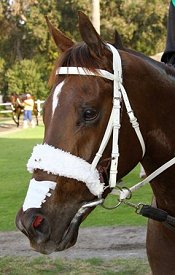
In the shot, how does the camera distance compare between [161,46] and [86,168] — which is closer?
[86,168]

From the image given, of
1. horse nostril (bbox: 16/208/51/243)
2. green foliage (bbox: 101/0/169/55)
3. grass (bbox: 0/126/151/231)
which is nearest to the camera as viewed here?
horse nostril (bbox: 16/208/51/243)

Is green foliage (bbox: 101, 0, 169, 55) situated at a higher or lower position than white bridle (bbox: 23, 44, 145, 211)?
lower

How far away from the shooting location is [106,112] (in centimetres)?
246

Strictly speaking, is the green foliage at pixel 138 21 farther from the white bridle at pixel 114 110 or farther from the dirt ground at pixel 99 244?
the white bridle at pixel 114 110

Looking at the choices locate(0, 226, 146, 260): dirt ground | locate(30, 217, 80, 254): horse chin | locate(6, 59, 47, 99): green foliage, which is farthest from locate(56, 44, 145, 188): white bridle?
locate(6, 59, 47, 99): green foliage

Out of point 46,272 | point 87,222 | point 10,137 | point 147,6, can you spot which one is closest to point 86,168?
point 46,272

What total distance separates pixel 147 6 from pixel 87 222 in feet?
120

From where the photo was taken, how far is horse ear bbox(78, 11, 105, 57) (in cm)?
235

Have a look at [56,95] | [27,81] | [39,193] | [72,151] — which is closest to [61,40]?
[56,95]

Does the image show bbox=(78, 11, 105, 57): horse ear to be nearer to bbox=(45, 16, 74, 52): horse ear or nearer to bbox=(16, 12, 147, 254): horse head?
bbox=(16, 12, 147, 254): horse head

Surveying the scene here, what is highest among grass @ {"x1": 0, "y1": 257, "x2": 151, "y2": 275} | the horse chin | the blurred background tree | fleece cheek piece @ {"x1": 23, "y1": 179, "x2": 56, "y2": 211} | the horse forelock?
the horse forelock

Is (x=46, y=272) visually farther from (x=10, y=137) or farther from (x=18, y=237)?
(x=10, y=137)

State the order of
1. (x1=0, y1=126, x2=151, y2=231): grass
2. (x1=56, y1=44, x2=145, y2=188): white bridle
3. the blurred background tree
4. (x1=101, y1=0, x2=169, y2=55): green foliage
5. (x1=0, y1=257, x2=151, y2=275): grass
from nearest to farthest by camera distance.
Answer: (x1=56, y1=44, x2=145, y2=188): white bridle → (x1=0, y1=257, x2=151, y2=275): grass → (x1=0, y1=126, x2=151, y2=231): grass → the blurred background tree → (x1=101, y1=0, x2=169, y2=55): green foliage

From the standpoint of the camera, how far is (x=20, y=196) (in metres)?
9.81
